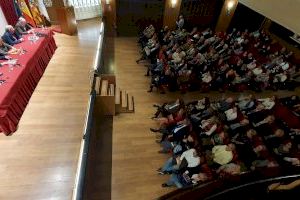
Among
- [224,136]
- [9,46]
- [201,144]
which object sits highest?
[9,46]

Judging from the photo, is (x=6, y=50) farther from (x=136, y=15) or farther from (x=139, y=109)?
(x=136, y=15)

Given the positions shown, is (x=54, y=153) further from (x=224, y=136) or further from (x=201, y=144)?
(x=224, y=136)

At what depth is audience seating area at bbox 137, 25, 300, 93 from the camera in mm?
8016

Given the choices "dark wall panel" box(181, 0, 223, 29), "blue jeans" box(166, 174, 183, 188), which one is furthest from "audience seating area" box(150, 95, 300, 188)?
"dark wall panel" box(181, 0, 223, 29)

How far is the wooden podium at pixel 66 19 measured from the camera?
934cm

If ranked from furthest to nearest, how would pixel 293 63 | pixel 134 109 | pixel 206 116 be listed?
pixel 293 63 → pixel 134 109 → pixel 206 116

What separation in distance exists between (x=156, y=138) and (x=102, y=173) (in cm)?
171

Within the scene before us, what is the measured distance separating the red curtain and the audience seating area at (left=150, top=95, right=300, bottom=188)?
6.12 m

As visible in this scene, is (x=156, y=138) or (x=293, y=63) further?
(x=293, y=63)

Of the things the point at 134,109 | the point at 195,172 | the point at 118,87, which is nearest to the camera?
the point at 195,172

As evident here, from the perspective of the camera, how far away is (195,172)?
4961 millimetres

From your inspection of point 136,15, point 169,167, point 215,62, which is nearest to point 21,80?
point 169,167

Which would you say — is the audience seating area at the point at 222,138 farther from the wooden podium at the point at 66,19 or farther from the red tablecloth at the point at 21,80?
the wooden podium at the point at 66,19

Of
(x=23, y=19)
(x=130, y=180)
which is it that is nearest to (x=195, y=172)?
(x=130, y=180)
